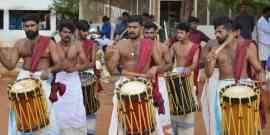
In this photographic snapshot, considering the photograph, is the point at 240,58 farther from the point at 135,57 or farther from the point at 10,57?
the point at 10,57

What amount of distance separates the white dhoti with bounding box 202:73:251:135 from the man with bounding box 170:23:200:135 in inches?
30.3

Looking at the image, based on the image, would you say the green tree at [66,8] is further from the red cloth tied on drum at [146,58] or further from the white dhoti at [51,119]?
the red cloth tied on drum at [146,58]

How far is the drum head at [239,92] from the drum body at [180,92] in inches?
74.5

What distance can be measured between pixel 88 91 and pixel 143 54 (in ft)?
6.34

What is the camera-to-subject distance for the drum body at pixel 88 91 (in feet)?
32.8

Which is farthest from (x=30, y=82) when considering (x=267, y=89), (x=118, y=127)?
(x=267, y=89)

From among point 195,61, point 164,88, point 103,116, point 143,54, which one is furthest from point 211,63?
point 103,116

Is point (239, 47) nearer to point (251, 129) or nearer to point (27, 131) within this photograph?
point (251, 129)

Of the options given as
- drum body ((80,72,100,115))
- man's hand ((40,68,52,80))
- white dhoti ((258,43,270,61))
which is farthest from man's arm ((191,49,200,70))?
white dhoti ((258,43,270,61))

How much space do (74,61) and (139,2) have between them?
17.2 m

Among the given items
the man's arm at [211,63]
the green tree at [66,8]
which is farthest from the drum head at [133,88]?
the green tree at [66,8]

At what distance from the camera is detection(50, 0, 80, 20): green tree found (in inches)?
1873

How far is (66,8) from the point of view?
49500 millimetres

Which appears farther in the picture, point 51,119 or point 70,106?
point 70,106
